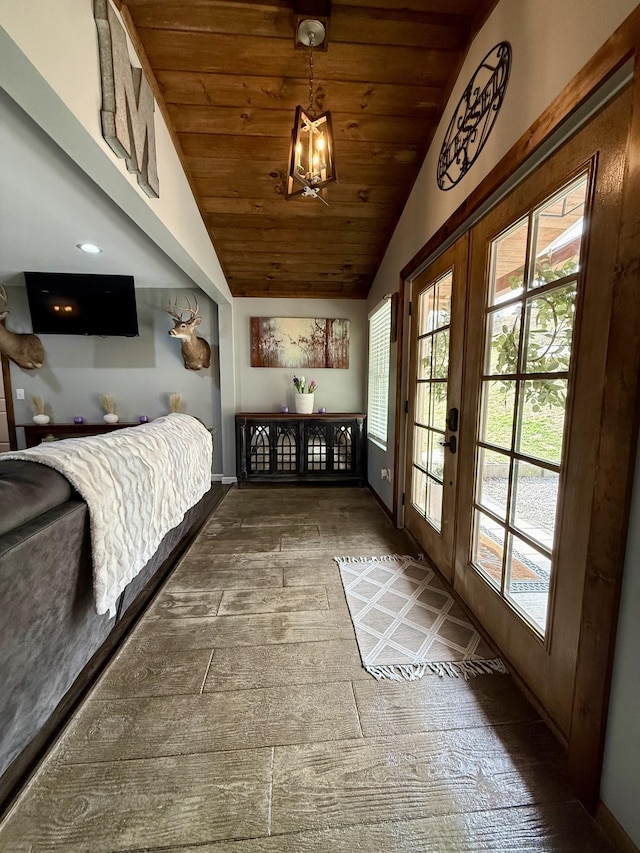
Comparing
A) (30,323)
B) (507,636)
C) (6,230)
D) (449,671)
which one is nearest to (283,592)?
(449,671)

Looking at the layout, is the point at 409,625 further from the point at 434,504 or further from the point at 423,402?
the point at 423,402

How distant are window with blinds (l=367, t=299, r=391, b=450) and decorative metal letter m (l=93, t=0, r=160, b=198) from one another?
1.97 m

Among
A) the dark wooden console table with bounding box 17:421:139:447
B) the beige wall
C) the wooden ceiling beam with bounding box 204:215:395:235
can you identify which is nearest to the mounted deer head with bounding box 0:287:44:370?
the beige wall

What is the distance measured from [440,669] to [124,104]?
9.31 feet

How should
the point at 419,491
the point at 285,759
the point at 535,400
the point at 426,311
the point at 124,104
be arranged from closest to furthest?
the point at 285,759, the point at 535,400, the point at 124,104, the point at 426,311, the point at 419,491

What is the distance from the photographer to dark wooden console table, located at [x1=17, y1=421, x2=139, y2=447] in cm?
375

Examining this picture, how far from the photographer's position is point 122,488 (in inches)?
55.0

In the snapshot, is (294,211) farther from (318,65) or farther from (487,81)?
(487,81)

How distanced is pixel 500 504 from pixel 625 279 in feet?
3.19

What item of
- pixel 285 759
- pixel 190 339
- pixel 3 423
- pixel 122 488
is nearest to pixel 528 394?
pixel 285 759

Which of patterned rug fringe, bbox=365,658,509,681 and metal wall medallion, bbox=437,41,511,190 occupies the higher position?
metal wall medallion, bbox=437,41,511,190

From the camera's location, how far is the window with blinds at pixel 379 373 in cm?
313

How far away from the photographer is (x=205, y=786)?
97 centimetres

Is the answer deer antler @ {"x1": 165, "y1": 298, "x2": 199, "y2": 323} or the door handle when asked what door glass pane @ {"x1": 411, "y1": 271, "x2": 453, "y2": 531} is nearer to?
the door handle
